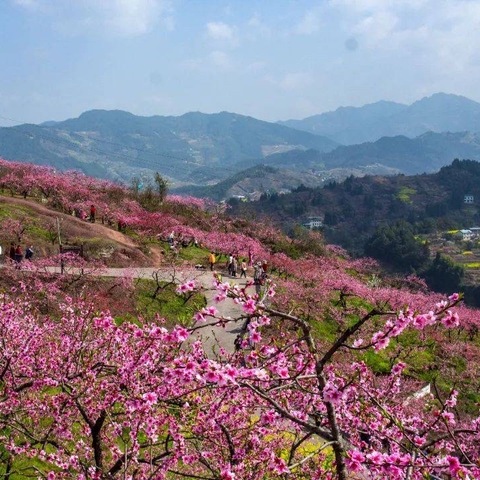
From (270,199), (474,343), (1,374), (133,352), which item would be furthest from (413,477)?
(270,199)

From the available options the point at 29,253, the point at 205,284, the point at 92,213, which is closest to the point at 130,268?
the point at 205,284

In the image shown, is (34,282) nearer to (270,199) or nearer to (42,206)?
(42,206)

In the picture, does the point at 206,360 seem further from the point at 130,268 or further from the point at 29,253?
the point at 29,253

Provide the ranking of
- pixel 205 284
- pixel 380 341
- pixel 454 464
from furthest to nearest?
1. pixel 205 284
2. pixel 380 341
3. pixel 454 464

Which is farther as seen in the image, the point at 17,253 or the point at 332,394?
the point at 17,253

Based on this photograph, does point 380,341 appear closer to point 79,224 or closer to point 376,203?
point 79,224

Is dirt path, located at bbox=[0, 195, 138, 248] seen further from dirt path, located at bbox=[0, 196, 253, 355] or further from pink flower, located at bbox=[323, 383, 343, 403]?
pink flower, located at bbox=[323, 383, 343, 403]

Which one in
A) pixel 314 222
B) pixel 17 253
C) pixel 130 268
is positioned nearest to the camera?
pixel 17 253

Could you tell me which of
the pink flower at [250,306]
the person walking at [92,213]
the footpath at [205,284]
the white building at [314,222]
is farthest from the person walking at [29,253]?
the white building at [314,222]

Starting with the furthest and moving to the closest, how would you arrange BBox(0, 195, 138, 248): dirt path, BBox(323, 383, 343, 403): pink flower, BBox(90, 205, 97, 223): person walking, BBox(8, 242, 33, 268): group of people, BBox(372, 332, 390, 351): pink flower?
BBox(90, 205, 97, 223): person walking, BBox(0, 195, 138, 248): dirt path, BBox(8, 242, 33, 268): group of people, BBox(372, 332, 390, 351): pink flower, BBox(323, 383, 343, 403): pink flower

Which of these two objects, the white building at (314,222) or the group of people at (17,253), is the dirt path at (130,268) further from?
the white building at (314,222)

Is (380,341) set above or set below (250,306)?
below

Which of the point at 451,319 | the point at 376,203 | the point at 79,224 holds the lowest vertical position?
the point at 376,203

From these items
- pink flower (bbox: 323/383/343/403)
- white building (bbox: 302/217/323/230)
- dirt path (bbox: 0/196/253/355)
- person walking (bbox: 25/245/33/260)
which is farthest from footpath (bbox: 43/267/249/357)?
white building (bbox: 302/217/323/230)
